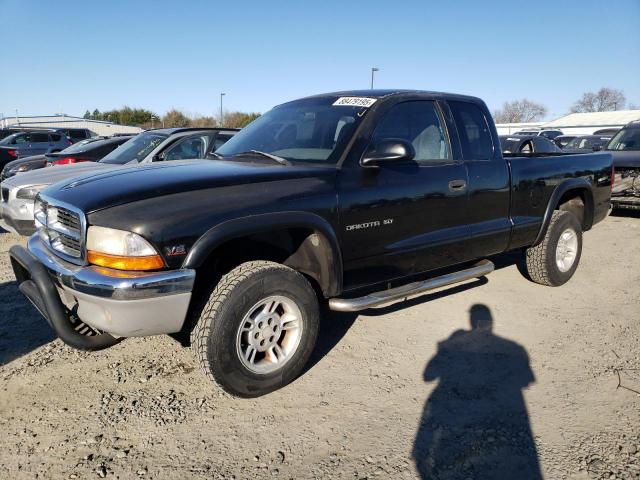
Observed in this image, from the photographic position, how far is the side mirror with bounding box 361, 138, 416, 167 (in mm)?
3219

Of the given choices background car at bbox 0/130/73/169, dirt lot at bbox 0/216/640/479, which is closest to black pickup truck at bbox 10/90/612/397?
dirt lot at bbox 0/216/640/479

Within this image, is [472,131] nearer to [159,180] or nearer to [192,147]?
[159,180]

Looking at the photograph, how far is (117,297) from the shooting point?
8.09 ft

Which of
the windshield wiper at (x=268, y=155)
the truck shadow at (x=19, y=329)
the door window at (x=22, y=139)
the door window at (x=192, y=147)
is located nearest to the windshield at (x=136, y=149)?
the door window at (x=192, y=147)

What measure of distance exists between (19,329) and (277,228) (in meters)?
2.57

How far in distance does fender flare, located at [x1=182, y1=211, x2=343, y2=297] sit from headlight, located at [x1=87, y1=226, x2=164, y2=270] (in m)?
0.18

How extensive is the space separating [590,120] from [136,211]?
212 feet

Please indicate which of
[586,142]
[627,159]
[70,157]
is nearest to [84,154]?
[70,157]

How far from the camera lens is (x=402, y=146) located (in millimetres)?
3227

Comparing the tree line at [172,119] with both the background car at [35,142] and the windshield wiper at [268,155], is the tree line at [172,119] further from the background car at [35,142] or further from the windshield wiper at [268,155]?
the windshield wiper at [268,155]

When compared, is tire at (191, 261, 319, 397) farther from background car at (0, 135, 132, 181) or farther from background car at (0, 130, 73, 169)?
background car at (0, 130, 73, 169)

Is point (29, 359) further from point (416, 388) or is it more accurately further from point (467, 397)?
point (467, 397)

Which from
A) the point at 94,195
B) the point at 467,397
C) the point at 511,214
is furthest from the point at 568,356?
the point at 94,195

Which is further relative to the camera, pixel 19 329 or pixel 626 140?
pixel 626 140
